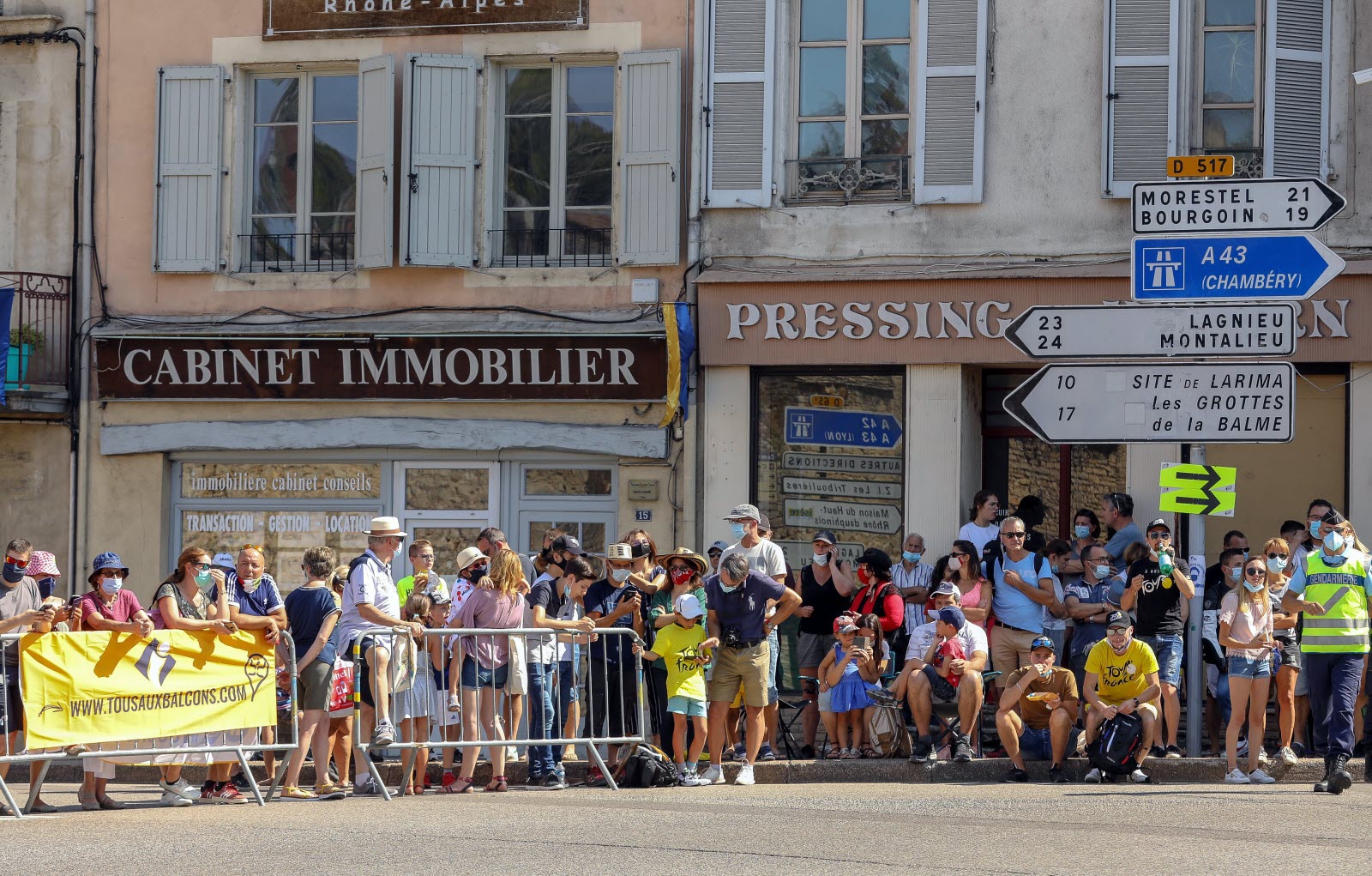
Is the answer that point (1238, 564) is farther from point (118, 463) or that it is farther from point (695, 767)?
point (118, 463)

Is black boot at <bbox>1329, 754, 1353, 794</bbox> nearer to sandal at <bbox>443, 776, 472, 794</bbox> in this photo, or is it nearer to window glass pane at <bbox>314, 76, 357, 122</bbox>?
sandal at <bbox>443, 776, 472, 794</bbox>

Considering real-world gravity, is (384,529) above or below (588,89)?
below

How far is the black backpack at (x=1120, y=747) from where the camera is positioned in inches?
482

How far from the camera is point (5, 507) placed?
18.3 meters

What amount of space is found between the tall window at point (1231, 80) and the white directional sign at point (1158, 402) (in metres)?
4.82

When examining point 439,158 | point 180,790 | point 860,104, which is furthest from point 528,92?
point 180,790

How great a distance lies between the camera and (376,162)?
17734 millimetres

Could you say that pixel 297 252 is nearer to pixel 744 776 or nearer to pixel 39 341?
pixel 39 341

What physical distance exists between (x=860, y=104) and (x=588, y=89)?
259cm

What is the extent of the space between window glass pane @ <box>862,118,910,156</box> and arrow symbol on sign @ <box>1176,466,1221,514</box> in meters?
5.68

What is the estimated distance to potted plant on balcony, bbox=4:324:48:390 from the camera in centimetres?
1773

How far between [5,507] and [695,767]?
8980mm

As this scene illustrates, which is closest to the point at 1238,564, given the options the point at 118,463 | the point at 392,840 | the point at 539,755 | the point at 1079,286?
the point at 1079,286

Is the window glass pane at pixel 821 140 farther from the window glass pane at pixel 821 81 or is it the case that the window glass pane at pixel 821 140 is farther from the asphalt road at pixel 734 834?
the asphalt road at pixel 734 834
